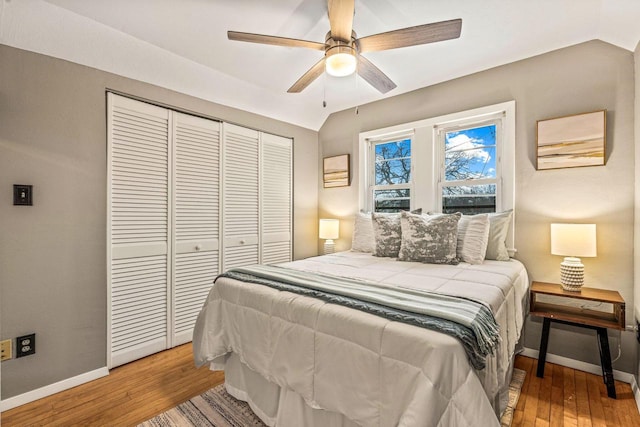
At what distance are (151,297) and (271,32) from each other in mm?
2352

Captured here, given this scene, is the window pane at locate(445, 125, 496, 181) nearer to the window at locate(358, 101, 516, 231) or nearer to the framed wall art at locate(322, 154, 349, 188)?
the window at locate(358, 101, 516, 231)

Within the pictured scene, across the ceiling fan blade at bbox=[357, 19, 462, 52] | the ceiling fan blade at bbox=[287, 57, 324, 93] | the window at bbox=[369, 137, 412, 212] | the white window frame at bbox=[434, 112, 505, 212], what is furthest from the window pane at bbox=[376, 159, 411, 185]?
the ceiling fan blade at bbox=[357, 19, 462, 52]

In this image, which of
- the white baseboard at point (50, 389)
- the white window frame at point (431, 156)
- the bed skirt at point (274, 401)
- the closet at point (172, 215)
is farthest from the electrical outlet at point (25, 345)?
the white window frame at point (431, 156)

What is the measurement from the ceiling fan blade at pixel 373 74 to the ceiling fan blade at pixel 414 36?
0.16 meters

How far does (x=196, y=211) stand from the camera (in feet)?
9.32

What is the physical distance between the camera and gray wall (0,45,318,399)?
187 cm

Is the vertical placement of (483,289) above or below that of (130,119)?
below

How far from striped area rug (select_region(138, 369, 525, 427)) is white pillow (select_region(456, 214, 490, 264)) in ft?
3.11

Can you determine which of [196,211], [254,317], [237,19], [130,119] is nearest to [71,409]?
[254,317]

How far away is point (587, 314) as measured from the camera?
2.15 m

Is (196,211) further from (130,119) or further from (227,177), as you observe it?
(130,119)

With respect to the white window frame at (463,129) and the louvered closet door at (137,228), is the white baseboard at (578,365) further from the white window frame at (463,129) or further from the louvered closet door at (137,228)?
the louvered closet door at (137,228)

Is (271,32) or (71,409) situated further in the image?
(271,32)

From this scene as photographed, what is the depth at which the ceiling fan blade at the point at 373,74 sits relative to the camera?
2043 millimetres
